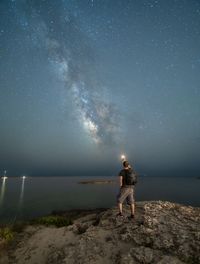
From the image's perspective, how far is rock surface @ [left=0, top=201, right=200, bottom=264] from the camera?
27.9 ft

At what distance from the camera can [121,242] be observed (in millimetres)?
9828

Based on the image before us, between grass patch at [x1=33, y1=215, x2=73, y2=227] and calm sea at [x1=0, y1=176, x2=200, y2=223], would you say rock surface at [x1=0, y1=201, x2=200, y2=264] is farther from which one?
calm sea at [x1=0, y1=176, x2=200, y2=223]

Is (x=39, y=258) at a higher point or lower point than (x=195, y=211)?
lower

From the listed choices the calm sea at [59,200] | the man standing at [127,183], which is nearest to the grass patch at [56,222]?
the man standing at [127,183]

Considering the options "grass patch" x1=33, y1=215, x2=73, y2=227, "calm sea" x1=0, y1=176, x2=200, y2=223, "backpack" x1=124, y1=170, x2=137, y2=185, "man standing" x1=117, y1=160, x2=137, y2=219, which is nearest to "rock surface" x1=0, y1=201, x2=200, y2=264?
"man standing" x1=117, y1=160, x2=137, y2=219

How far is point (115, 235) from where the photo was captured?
412 inches

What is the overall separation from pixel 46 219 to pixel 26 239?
3731 millimetres

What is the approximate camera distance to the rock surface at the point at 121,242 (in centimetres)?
851

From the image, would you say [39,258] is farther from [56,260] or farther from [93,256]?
[93,256]

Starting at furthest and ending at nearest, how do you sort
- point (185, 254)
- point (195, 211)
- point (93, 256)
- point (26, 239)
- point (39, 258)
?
point (195, 211) < point (26, 239) < point (39, 258) < point (93, 256) < point (185, 254)

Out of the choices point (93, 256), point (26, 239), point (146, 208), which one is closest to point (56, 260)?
point (93, 256)

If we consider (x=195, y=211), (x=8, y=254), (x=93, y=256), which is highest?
(x=195, y=211)

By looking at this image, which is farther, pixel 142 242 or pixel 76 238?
pixel 76 238

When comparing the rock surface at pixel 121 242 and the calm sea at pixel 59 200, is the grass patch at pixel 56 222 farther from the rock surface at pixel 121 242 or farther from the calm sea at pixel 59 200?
the calm sea at pixel 59 200
